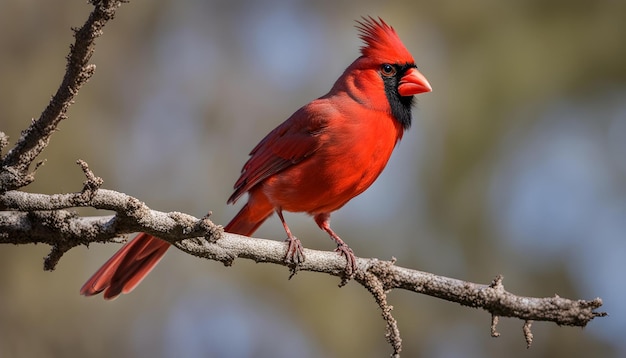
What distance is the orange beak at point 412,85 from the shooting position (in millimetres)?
3316

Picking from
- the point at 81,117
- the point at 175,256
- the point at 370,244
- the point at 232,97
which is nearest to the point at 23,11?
the point at 81,117

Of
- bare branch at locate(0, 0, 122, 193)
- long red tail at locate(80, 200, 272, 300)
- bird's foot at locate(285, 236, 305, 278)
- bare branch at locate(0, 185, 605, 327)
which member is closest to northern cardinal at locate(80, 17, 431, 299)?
long red tail at locate(80, 200, 272, 300)

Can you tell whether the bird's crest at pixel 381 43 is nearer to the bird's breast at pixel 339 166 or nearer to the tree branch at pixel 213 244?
the bird's breast at pixel 339 166

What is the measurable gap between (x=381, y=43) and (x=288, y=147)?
60cm

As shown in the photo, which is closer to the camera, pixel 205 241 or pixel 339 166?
pixel 205 241

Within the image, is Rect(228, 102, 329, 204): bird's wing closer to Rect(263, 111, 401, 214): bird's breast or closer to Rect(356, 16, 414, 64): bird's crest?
Rect(263, 111, 401, 214): bird's breast

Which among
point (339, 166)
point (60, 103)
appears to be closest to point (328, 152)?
point (339, 166)

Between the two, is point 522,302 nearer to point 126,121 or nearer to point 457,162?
point 457,162

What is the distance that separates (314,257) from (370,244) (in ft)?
7.70

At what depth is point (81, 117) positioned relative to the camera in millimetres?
5094

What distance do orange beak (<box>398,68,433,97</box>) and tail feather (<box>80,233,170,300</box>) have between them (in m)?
1.14

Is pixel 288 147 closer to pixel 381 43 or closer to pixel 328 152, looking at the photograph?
pixel 328 152

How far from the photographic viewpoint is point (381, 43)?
11.2ft

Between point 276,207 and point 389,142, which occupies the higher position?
point 389,142
